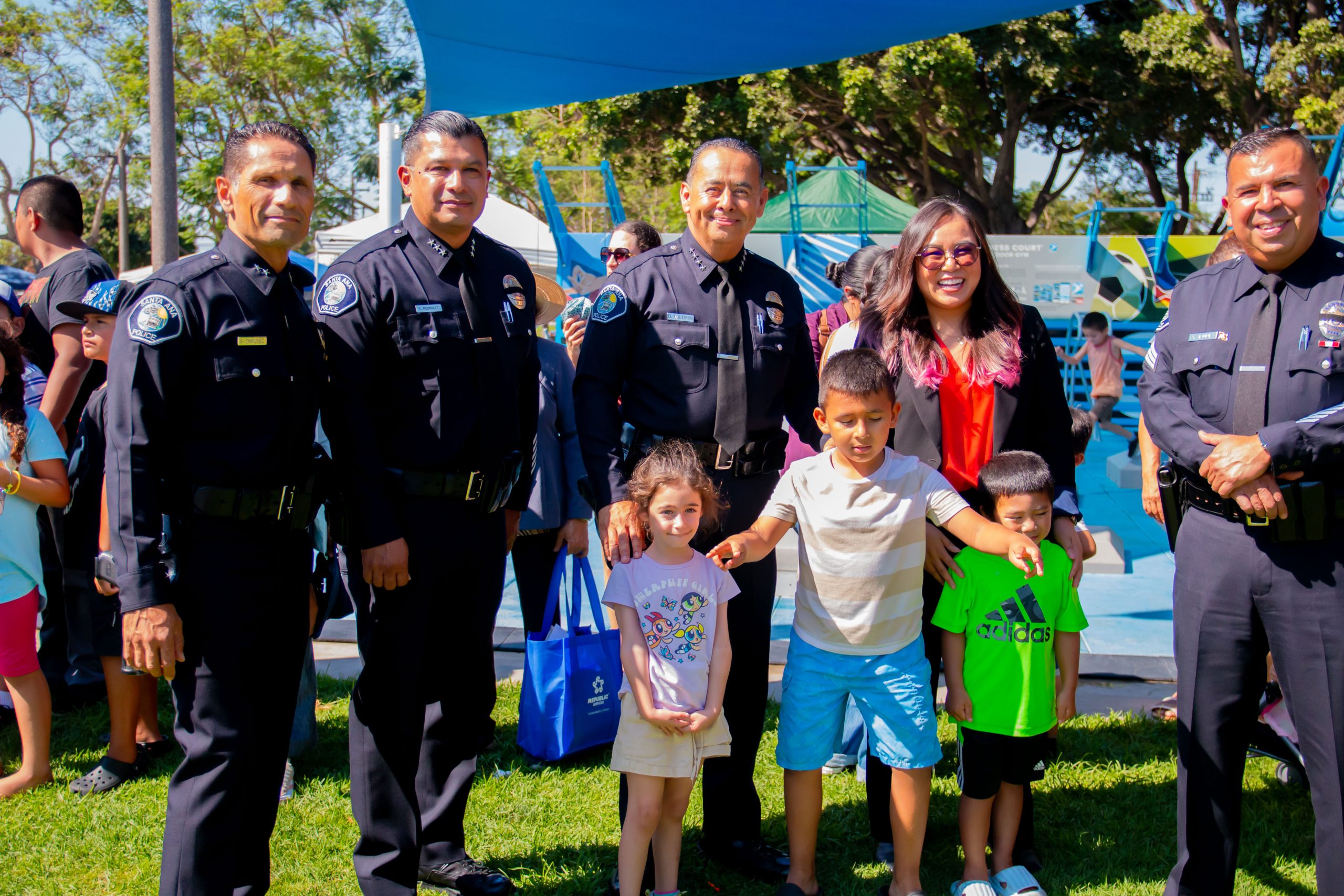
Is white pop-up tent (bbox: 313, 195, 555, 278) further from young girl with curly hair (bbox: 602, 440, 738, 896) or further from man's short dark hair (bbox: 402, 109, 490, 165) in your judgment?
young girl with curly hair (bbox: 602, 440, 738, 896)

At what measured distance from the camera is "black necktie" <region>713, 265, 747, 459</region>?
295 centimetres

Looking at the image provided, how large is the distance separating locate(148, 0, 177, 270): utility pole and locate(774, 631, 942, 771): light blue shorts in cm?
538

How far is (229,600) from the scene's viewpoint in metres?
2.44

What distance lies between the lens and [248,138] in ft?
8.21

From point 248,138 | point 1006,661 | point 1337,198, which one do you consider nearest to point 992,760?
point 1006,661

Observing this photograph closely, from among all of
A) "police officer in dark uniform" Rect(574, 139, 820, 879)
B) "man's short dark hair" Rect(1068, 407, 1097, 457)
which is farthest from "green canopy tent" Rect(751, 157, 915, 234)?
"police officer in dark uniform" Rect(574, 139, 820, 879)

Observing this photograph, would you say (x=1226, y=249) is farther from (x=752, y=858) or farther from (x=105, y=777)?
(x=105, y=777)

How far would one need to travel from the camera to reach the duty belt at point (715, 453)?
296 cm

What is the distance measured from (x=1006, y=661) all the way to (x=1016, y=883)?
2.15 ft

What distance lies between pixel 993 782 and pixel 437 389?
1936 millimetres

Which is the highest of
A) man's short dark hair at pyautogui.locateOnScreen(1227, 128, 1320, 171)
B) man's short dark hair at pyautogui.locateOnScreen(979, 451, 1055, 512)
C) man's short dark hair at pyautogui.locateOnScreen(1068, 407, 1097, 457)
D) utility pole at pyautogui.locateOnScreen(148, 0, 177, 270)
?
utility pole at pyautogui.locateOnScreen(148, 0, 177, 270)

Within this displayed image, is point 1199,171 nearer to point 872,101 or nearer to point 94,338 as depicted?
point 872,101

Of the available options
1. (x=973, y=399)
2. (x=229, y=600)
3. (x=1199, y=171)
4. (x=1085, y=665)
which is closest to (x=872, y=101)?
(x=1199, y=171)

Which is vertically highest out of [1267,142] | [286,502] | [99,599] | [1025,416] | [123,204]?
[123,204]
